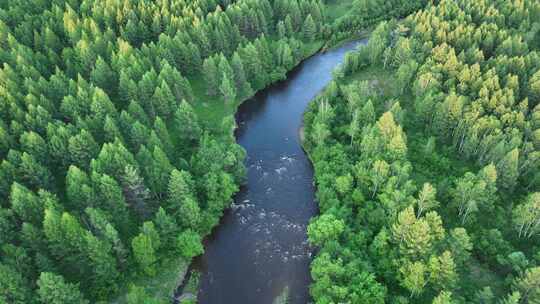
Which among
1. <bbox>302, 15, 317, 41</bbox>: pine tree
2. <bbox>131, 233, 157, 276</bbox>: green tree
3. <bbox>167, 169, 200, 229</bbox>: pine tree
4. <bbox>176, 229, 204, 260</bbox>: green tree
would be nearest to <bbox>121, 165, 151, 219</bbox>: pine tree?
<bbox>167, 169, 200, 229</bbox>: pine tree

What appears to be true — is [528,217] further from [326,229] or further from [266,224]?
[266,224]

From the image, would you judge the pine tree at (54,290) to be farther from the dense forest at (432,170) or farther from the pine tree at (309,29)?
the pine tree at (309,29)

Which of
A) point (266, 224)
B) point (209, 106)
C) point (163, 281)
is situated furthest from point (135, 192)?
point (209, 106)

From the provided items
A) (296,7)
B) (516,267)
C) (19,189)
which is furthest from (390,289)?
(296,7)

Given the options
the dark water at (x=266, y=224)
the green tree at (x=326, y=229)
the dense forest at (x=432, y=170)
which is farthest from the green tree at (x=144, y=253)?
the green tree at (x=326, y=229)

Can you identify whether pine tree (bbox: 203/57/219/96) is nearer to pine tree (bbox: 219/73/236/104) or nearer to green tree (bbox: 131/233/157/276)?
pine tree (bbox: 219/73/236/104)
